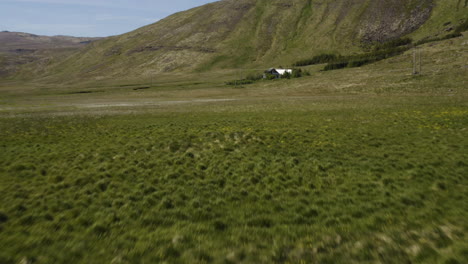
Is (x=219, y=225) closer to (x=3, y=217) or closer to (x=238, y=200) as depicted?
(x=238, y=200)

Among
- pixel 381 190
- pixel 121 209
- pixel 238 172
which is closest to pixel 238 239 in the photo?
pixel 121 209

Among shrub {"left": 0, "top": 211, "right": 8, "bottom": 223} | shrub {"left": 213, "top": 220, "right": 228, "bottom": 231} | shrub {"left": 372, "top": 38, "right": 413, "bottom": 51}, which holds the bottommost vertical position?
shrub {"left": 213, "top": 220, "right": 228, "bottom": 231}

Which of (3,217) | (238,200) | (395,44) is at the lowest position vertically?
(238,200)

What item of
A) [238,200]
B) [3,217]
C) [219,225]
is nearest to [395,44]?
[238,200]

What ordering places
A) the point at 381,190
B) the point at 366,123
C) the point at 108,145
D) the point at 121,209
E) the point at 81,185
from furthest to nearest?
the point at 366,123, the point at 108,145, the point at 81,185, the point at 381,190, the point at 121,209

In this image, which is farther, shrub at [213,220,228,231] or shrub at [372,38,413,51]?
shrub at [372,38,413,51]

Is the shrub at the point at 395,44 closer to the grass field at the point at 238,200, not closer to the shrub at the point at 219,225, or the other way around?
the grass field at the point at 238,200

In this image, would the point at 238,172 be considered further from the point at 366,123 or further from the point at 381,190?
the point at 366,123

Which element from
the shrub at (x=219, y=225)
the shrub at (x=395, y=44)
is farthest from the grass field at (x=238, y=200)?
the shrub at (x=395, y=44)

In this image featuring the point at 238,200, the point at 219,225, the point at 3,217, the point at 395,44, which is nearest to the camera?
the point at 219,225

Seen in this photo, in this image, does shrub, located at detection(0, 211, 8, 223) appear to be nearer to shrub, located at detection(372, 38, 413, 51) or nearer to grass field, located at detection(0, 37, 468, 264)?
grass field, located at detection(0, 37, 468, 264)

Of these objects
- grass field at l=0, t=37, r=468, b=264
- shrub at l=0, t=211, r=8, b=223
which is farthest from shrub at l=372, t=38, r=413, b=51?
shrub at l=0, t=211, r=8, b=223

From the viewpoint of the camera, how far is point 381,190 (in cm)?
920

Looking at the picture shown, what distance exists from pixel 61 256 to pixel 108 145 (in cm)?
1216
